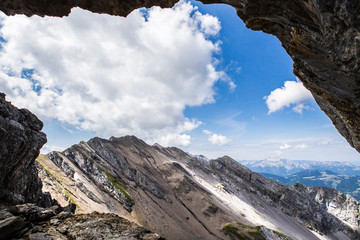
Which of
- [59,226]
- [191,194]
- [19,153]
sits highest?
[19,153]

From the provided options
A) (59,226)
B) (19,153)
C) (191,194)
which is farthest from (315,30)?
(191,194)

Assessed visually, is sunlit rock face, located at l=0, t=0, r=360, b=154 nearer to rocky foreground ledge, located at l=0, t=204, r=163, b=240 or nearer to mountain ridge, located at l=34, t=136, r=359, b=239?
rocky foreground ledge, located at l=0, t=204, r=163, b=240

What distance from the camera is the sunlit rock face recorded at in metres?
8.93

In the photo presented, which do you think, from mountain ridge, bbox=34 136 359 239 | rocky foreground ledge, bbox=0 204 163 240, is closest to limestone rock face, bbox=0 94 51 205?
rocky foreground ledge, bbox=0 204 163 240

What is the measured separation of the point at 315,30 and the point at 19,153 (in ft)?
109

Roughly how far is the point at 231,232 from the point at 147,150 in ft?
207

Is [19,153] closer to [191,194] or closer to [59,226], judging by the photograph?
[59,226]

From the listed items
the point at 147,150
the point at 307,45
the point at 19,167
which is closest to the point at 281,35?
the point at 307,45

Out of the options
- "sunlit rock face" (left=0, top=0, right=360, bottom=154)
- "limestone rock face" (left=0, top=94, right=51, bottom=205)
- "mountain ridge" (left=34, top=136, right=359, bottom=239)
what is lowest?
"mountain ridge" (left=34, top=136, right=359, bottom=239)

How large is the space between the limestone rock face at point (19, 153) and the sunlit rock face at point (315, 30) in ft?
42.5

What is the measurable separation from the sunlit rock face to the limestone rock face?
42.5 ft

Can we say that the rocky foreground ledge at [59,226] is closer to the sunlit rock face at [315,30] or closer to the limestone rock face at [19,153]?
the limestone rock face at [19,153]

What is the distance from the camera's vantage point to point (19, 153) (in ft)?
78.4

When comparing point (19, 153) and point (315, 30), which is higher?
Result: point (315, 30)
